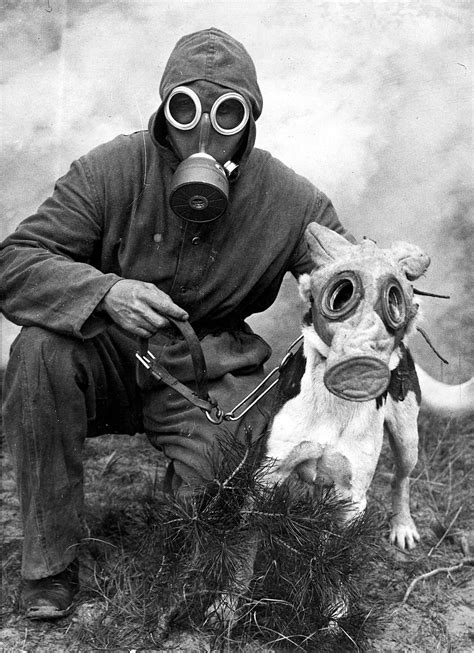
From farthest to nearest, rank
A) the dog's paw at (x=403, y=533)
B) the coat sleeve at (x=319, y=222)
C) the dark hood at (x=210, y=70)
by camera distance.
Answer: the dog's paw at (x=403, y=533) → the coat sleeve at (x=319, y=222) → the dark hood at (x=210, y=70)

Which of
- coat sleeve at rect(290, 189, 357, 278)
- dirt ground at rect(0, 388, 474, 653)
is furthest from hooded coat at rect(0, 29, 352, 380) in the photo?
dirt ground at rect(0, 388, 474, 653)

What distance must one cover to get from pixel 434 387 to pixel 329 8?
5.85 ft

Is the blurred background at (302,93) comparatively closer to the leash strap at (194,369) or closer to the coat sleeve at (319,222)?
Result: the coat sleeve at (319,222)

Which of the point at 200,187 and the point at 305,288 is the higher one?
the point at 200,187

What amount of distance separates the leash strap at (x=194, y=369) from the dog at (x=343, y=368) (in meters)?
0.23

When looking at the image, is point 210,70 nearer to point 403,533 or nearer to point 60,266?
point 60,266

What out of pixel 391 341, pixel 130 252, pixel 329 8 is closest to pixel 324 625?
pixel 391 341

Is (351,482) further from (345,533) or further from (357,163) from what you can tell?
(357,163)

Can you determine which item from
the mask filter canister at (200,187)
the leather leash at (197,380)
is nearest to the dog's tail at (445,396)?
the leather leash at (197,380)

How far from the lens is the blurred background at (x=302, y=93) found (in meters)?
3.93

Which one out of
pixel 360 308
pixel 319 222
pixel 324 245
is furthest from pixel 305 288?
pixel 319 222

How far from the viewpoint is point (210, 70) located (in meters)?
2.83

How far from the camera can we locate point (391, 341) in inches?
92.9

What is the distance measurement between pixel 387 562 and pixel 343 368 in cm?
125
